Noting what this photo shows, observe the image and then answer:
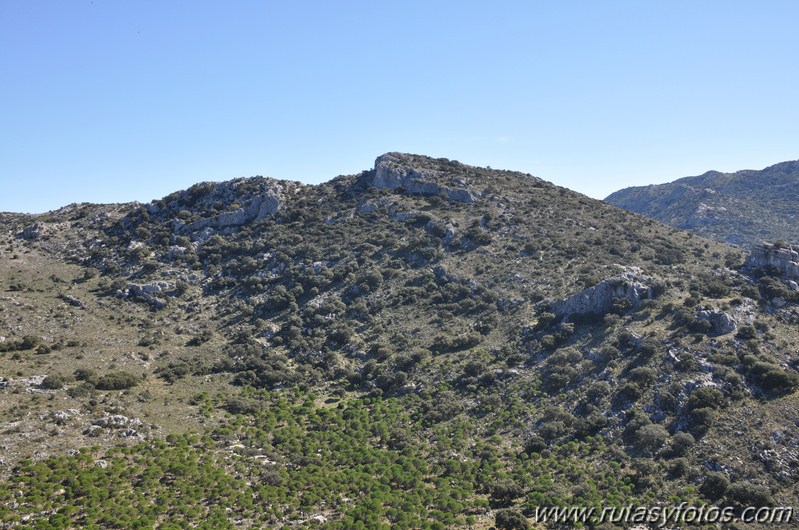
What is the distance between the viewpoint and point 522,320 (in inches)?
2571

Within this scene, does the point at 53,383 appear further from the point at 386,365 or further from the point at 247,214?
the point at 247,214

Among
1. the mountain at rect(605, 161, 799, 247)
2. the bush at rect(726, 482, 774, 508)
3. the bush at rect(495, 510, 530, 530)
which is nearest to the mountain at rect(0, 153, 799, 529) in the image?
the bush at rect(726, 482, 774, 508)

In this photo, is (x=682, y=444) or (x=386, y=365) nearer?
(x=682, y=444)

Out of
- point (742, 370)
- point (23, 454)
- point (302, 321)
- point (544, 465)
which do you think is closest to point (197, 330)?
point (302, 321)

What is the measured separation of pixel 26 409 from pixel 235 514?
2355 centimetres

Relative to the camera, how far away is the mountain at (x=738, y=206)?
449ft

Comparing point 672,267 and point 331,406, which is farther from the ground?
point 672,267

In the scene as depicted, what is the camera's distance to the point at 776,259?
219 ft

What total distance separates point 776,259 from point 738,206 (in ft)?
350

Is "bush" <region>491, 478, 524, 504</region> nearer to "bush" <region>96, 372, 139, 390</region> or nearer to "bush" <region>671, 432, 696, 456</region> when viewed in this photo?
"bush" <region>671, 432, 696, 456</region>

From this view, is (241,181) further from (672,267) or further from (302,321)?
(672,267)

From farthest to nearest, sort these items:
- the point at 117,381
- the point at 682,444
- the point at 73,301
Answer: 1. the point at 73,301
2. the point at 117,381
3. the point at 682,444

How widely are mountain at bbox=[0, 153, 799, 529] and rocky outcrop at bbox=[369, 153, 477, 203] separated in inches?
35.3

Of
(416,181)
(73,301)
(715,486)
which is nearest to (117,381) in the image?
(73,301)
